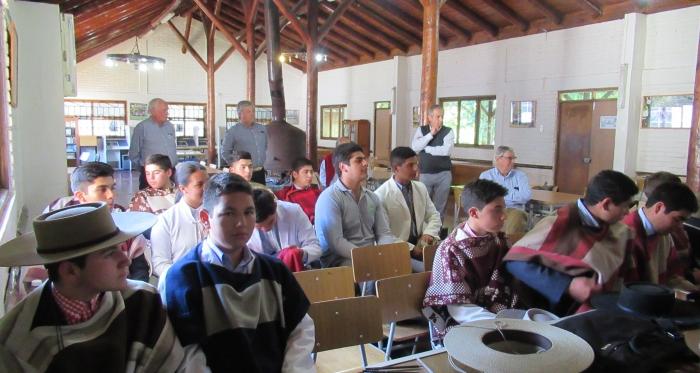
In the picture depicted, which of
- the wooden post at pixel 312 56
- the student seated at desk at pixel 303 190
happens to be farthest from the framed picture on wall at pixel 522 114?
the student seated at desk at pixel 303 190

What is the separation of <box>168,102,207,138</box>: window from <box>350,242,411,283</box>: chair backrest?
13850 mm

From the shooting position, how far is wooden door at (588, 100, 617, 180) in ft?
26.6

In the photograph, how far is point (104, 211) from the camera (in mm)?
1316

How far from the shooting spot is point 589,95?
8.40 meters

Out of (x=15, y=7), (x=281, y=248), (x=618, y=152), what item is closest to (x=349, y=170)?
(x=281, y=248)

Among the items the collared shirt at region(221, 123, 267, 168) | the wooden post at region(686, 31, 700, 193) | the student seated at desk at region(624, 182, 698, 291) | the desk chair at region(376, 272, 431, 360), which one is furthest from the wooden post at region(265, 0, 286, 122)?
the student seated at desk at region(624, 182, 698, 291)

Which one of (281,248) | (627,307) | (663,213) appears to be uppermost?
(663,213)

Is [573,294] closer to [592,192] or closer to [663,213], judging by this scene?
[592,192]

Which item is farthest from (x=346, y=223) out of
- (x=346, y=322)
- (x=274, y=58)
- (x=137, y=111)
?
(x=137, y=111)

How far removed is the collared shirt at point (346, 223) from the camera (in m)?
3.21

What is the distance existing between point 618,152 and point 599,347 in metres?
7.48

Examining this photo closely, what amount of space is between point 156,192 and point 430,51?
4.01 m

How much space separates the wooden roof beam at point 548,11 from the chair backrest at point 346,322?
7746mm

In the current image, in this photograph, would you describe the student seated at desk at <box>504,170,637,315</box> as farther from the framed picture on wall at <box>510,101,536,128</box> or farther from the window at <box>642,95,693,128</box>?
the framed picture on wall at <box>510,101,536,128</box>
